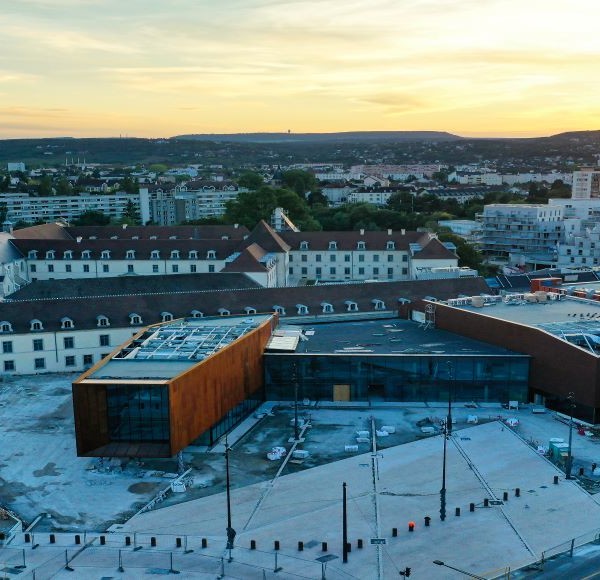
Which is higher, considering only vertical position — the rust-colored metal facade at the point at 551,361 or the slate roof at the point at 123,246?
the slate roof at the point at 123,246

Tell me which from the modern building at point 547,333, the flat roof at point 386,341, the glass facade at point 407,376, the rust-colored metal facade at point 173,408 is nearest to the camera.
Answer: the rust-colored metal facade at point 173,408

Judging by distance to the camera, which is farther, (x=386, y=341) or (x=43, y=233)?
(x=43, y=233)

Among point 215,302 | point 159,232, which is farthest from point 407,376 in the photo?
point 159,232

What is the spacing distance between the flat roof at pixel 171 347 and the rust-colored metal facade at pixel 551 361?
759 inches

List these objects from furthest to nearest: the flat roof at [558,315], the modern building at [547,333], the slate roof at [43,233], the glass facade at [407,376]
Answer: the slate roof at [43,233]
the glass facade at [407,376]
the flat roof at [558,315]
the modern building at [547,333]

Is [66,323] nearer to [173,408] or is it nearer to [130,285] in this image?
[130,285]

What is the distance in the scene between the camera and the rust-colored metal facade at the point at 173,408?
159ft

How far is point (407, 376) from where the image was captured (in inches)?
2448

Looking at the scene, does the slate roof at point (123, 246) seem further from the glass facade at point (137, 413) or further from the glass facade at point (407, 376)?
the glass facade at point (137, 413)

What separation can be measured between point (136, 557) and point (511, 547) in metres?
18.7

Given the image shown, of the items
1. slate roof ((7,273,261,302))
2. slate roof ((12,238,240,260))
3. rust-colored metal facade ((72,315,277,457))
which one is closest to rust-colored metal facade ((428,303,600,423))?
rust-colored metal facade ((72,315,277,457))

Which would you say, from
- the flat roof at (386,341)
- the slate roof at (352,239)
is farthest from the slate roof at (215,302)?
the slate roof at (352,239)

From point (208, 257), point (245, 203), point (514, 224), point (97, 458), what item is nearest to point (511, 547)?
point (97, 458)

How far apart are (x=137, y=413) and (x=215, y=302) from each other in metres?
27.5
